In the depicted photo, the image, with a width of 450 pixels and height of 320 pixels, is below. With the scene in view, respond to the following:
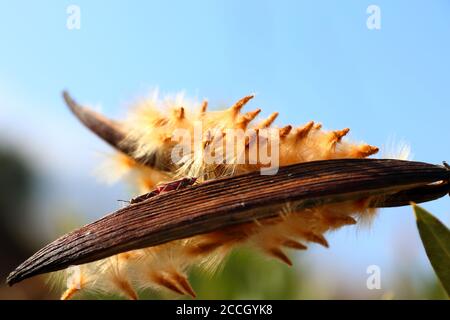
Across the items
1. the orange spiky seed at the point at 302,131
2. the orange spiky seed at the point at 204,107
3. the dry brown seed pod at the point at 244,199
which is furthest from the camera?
the orange spiky seed at the point at 204,107

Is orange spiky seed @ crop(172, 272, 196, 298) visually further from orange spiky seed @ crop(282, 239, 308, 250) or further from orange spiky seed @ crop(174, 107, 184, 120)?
orange spiky seed @ crop(174, 107, 184, 120)

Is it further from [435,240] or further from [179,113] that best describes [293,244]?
[179,113]

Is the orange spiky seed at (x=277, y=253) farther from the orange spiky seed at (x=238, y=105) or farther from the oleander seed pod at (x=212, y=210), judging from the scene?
the orange spiky seed at (x=238, y=105)

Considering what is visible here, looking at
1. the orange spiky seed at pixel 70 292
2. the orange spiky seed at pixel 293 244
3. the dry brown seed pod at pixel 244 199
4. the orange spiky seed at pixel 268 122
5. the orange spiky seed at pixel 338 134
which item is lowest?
the orange spiky seed at pixel 70 292

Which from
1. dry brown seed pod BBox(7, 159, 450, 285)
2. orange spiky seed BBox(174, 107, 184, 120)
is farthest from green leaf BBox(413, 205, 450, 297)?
orange spiky seed BBox(174, 107, 184, 120)

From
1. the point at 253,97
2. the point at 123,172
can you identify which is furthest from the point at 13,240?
the point at 253,97

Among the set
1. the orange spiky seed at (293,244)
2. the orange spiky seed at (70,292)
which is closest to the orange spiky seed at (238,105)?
the orange spiky seed at (293,244)
